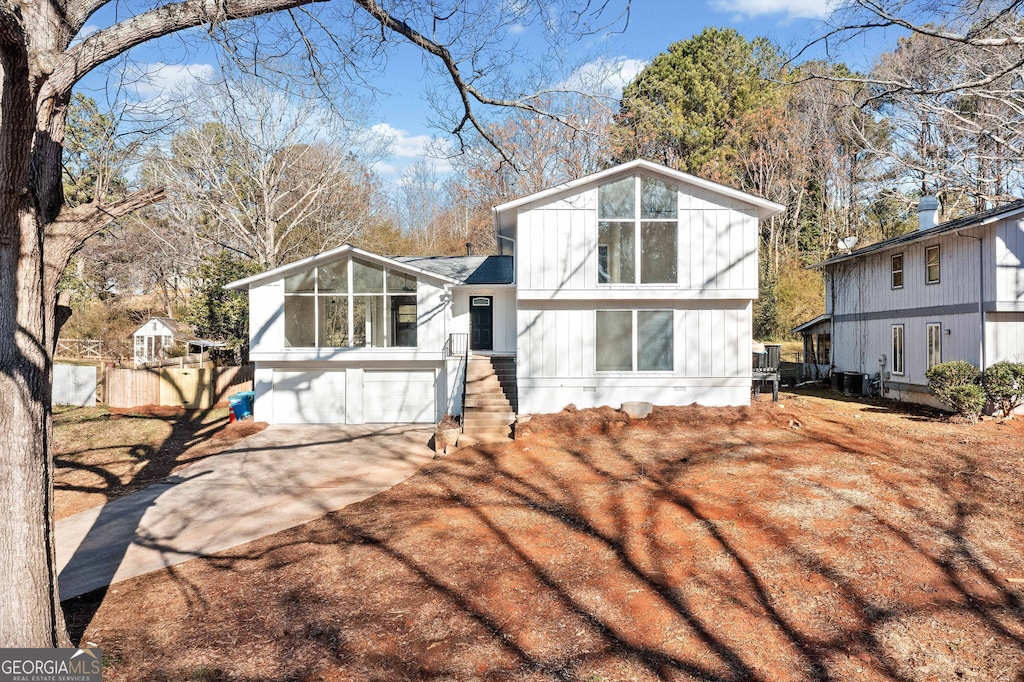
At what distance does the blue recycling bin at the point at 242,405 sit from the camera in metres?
17.2

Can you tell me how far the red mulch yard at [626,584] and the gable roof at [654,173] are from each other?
6.21 meters

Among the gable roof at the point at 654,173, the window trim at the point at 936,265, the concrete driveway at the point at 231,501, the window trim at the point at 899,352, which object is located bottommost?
the concrete driveway at the point at 231,501

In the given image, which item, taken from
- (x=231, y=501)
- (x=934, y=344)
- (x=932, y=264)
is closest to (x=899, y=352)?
(x=934, y=344)

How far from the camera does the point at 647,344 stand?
1416 cm

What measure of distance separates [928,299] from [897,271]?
179 cm

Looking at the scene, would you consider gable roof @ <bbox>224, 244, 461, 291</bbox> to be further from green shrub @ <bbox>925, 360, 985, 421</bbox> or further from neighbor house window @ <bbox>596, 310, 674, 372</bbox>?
green shrub @ <bbox>925, 360, 985, 421</bbox>

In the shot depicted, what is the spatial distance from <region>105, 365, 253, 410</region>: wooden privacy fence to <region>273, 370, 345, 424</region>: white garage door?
365 centimetres

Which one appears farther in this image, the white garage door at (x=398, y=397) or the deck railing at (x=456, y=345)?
the white garage door at (x=398, y=397)

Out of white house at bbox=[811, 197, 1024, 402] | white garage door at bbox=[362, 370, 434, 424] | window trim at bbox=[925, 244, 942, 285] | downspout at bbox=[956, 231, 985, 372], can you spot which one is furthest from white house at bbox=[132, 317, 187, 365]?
downspout at bbox=[956, 231, 985, 372]

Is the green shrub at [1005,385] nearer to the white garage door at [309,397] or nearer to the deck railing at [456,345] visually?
the deck railing at [456,345]

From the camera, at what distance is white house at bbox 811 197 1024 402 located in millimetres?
13938

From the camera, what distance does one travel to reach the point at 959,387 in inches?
538

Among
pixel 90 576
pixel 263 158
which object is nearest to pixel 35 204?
pixel 90 576

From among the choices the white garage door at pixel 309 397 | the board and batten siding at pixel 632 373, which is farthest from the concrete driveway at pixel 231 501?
the board and batten siding at pixel 632 373
